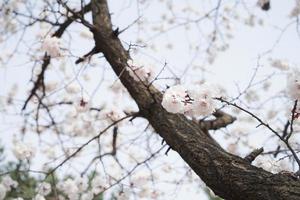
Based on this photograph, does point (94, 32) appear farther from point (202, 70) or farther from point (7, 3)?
point (202, 70)

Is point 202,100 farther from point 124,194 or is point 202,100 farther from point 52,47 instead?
point 124,194

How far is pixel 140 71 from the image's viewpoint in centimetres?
237

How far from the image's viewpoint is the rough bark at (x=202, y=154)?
158cm

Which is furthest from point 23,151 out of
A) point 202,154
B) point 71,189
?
point 202,154

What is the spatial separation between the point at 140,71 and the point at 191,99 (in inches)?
27.2

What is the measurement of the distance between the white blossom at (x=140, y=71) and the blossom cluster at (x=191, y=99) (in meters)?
0.55

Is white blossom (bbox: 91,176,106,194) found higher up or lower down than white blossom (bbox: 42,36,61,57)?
lower down

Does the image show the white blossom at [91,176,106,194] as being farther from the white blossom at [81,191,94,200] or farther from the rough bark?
the rough bark

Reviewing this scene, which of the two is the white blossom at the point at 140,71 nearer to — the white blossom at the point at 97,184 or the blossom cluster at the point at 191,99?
the blossom cluster at the point at 191,99

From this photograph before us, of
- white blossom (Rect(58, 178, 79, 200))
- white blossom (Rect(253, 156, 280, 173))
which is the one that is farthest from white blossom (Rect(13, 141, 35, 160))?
white blossom (Rect(253, 156, 280, 173))

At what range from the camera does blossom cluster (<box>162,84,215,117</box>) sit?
1705 millimetres

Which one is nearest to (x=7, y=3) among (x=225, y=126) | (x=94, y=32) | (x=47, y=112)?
(x=47, y=112)

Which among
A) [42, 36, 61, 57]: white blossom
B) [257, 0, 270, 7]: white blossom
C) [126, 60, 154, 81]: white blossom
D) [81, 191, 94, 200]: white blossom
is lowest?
[126, 60, 154, 81]: white blossom

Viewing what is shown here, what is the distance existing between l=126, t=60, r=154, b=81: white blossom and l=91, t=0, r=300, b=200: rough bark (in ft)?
0.33
